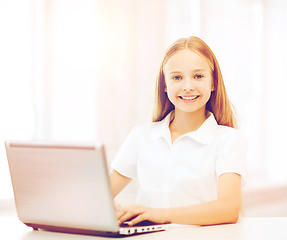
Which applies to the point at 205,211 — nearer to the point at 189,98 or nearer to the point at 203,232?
the point at 203,232

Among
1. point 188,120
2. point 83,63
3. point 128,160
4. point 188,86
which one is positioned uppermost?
point 83,63

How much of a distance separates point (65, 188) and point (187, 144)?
0.55 meters

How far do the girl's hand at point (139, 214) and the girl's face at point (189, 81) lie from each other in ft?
1.29

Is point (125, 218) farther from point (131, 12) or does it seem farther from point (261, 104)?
point (261, 104)

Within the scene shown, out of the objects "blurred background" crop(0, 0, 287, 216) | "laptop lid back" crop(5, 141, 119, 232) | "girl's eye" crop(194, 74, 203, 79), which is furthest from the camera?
"blurred background" crop(0, 0, 287, 216)

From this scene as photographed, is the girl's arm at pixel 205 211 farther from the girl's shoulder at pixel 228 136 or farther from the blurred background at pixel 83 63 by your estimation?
the blurred background at pixel 83 63

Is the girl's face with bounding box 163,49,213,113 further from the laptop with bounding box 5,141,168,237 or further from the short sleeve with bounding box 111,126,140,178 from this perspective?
the laptop with bounding box 5,141,168,237

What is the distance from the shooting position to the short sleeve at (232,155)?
109 cm

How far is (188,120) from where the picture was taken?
1.28 metres

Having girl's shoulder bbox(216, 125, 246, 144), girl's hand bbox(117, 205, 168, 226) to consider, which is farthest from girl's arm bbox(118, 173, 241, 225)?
girl's shoulder bbox(216, 125, 246, 144)

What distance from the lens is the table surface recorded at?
0.86 meters

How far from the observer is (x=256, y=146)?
2719mm


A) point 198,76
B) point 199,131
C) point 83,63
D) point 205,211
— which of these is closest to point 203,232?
point 205,211

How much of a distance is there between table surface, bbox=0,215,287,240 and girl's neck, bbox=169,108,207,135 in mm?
372
